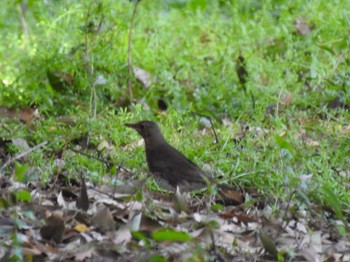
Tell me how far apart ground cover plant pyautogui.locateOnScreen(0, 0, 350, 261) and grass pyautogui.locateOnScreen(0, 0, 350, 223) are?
0.06 ft

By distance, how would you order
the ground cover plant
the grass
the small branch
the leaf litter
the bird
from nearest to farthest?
the leaf litter < the ground cover plant < the bird < the grass < the small branch

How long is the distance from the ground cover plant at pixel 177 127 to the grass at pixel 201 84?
2cm

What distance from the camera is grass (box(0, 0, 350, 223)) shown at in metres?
6.37

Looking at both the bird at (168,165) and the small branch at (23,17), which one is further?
the small branch at (23,17)

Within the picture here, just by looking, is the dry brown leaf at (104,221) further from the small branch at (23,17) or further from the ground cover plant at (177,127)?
the small branch at (23,17)

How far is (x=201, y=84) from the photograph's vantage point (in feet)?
29.7

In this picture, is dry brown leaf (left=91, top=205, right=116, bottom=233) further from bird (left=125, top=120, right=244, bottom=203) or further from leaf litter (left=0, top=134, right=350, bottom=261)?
bird (left=125, top=120, right=244, bottom=203)

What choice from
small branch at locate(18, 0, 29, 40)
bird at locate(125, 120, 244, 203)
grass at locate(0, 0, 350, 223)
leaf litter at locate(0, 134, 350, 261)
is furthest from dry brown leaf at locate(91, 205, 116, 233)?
small branch at locate(18, 0, 29, 40)

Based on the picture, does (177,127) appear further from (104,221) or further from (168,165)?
(104,221)

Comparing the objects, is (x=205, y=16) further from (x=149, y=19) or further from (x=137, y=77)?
(x=137, y=77)

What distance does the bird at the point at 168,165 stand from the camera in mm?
5891

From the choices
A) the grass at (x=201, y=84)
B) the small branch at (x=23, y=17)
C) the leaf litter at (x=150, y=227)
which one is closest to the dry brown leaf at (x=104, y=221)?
the leaf litter at (x=150, y=227)

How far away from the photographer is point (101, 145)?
692cm

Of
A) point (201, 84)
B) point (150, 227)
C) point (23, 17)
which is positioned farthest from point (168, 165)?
point (23, 17)
